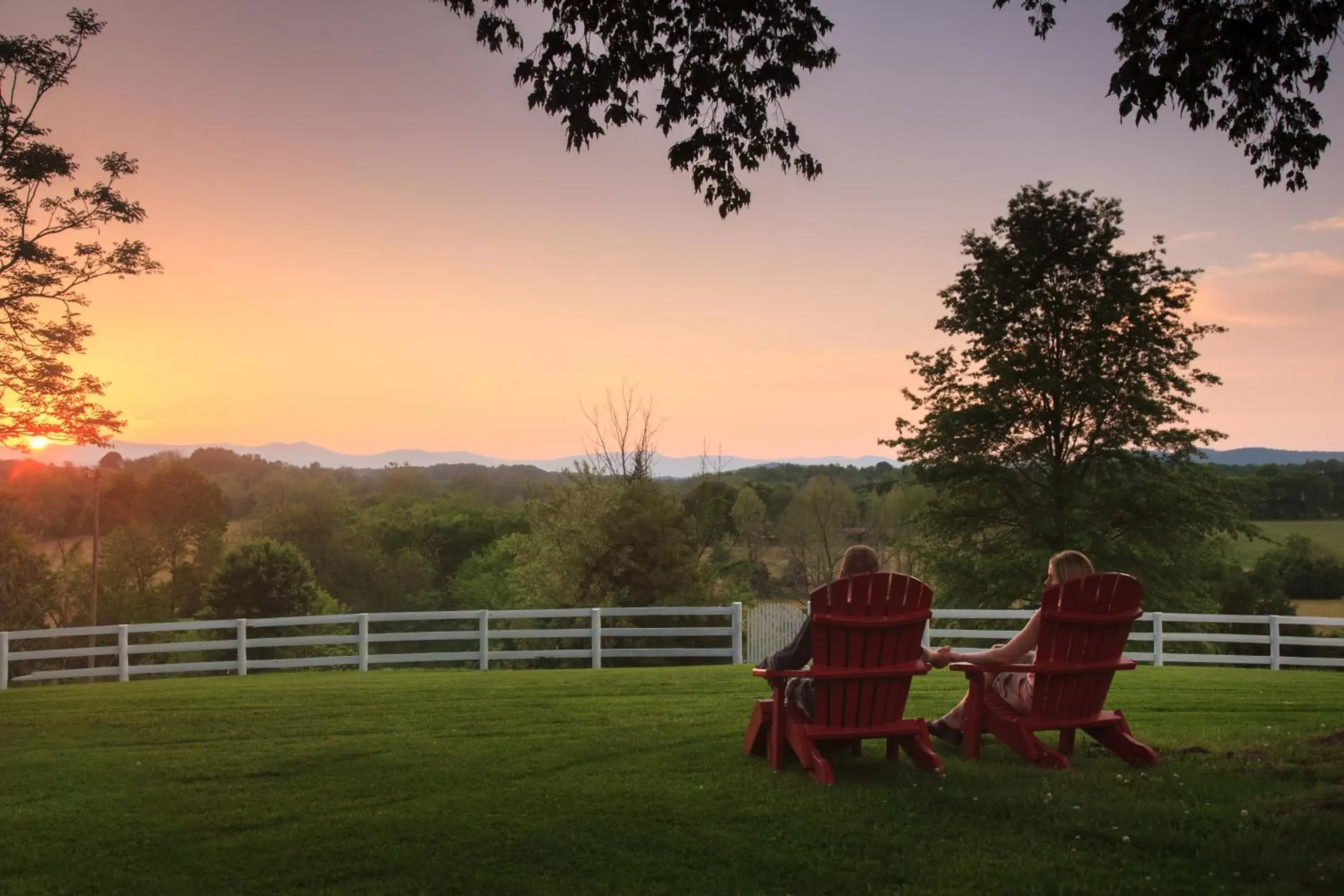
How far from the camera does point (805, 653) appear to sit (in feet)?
19.4

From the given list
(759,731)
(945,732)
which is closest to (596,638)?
(759,731)

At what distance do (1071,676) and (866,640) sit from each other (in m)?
1.38

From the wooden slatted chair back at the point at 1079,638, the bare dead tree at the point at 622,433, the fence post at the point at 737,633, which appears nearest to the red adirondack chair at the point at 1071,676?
the wooden slatted chair back at the point at 1079,638

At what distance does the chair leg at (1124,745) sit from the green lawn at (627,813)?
0.37ft

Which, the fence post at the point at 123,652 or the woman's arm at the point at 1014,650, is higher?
the woman's arm at the point at 1014,650

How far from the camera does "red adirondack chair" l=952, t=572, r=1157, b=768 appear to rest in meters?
5.83

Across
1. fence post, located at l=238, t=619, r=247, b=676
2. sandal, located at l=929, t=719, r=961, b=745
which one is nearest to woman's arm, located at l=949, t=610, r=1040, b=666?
sandal, located at l=929, t=719, r=961, b=745

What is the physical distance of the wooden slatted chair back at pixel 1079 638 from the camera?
19.1 ft

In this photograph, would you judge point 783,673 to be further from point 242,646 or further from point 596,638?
point 242,646

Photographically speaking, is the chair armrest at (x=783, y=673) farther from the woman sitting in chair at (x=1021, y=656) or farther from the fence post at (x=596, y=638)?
the fence post at (x=596, y=638)

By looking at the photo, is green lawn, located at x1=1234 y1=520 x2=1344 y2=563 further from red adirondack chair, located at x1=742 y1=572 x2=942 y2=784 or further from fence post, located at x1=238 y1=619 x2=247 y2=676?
red adirondack chair, located at x1=742 y1=572 x2=942 y2=784

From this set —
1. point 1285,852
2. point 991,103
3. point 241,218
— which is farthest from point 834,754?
point 241,218

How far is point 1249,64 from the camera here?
6434 mm

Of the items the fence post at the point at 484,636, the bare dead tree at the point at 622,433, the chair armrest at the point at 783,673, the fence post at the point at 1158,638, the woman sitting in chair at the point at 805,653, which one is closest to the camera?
the chair armrest at the point at 783,673
